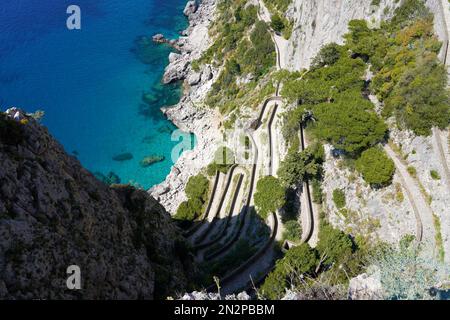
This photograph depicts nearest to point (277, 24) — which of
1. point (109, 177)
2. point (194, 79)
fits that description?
point (194, 79)

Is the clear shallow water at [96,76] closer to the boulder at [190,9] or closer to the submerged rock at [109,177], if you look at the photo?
the submerged rock at [109,177]

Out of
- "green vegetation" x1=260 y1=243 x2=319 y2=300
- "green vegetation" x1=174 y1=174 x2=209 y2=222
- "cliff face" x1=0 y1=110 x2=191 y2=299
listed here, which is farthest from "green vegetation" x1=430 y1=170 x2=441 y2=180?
"green vegetation" x1=174 y1=174 x2=209 y2=222

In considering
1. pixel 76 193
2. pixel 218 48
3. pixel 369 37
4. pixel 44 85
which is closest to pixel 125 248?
pixel 76 193

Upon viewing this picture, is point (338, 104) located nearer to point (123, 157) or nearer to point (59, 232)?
point (59, 232)

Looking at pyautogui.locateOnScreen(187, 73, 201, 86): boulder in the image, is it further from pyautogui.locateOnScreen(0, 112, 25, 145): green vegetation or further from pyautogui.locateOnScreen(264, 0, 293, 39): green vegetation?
pyautogui.locateOnScreen(0, 112, 25, 145): green vegetation

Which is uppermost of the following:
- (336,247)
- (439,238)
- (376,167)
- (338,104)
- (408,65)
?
(408,65)
